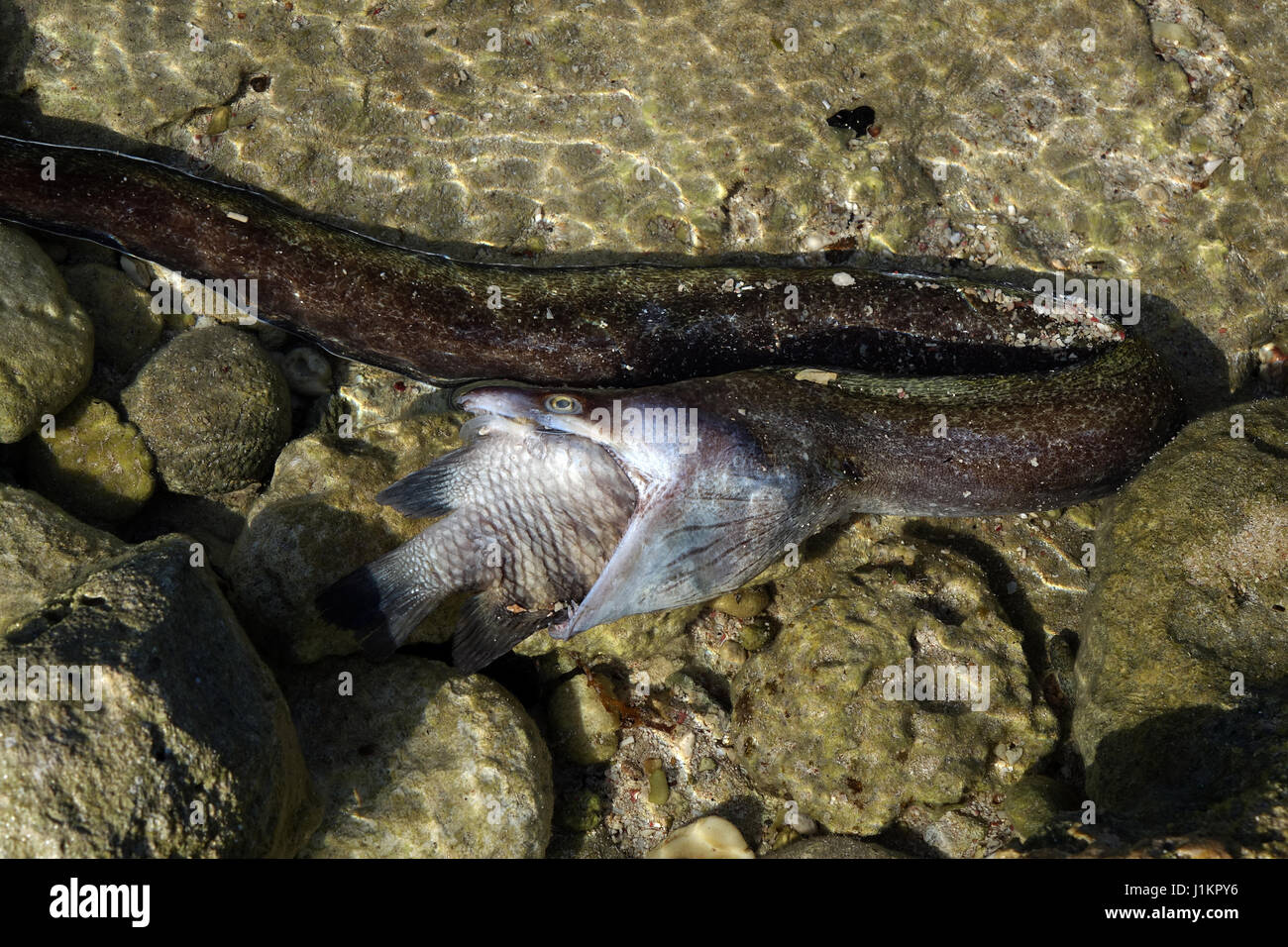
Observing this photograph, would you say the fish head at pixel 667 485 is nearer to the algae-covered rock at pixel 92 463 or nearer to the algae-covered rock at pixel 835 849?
the algae-covered rock at pixel 835 849

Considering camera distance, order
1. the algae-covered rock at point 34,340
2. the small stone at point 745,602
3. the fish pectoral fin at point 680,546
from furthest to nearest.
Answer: the small stone at point 745,602 < the algae-covered rock at point 34,340 < the fish pectoral fin at point 680,546

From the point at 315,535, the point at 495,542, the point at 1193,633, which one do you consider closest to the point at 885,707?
the point at 1193,633

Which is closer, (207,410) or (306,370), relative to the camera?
(207,410)

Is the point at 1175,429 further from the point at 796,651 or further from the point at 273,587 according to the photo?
the point at 273,587

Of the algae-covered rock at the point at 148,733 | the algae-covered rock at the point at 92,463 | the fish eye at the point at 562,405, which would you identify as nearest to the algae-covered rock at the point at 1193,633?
the fish eye at the point at 562,405

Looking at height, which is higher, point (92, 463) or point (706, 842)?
point (92, 463)

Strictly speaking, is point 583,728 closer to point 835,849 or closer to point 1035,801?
point 835,849

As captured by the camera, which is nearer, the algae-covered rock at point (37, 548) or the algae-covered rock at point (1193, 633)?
the algae-covered rock at point (1193, 633)
